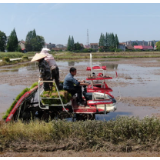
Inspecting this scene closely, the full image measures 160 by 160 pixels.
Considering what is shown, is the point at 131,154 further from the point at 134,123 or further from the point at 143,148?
the point at 134,123

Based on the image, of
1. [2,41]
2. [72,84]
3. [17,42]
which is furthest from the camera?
[2,41]

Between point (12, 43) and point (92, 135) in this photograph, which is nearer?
point (92, 135)

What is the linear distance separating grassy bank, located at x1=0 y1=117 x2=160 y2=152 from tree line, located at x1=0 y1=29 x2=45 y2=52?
93.2 m

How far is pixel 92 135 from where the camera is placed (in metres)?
5.70

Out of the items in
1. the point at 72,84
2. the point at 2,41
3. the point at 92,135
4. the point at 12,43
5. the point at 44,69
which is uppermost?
the point at 2,41

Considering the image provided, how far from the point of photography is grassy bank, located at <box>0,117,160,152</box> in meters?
5.48

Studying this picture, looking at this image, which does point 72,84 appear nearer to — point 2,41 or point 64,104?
point 64,104

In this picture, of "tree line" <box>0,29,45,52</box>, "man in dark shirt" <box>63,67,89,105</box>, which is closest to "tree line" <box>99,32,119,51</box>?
"tree line" <box>0,29,45,52</box>

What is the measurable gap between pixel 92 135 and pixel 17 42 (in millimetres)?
96598

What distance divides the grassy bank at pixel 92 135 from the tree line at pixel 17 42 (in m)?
93.2

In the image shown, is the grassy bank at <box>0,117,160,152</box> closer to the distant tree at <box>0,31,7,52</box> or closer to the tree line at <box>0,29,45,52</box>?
the tree line at <box>0,29,45,52</box>

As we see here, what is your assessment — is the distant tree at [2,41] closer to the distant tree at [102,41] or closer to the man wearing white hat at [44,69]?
the distant tree at [102,41]

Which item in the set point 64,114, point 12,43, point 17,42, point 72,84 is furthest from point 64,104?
point 17,42

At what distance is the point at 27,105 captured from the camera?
26.7ft
